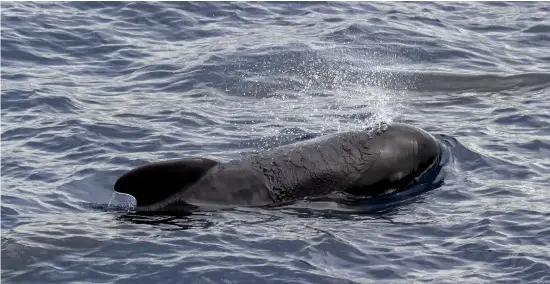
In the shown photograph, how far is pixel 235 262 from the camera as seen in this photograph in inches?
379

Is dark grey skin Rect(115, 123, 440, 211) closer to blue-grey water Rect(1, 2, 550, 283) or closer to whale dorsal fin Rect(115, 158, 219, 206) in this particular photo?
whale dorsal fin Rect(115, 158, 219, 206)

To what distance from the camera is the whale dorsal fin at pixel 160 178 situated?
35.0 feet

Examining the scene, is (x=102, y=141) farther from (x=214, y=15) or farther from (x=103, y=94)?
(x=214, y=15)

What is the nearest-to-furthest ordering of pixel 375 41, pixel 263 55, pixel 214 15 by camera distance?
pixel 263 55
pixel 375 41
pixel 214 15

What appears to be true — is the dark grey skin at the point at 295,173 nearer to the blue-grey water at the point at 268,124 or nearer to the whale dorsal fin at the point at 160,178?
the whale dorsal fin at the point at 160,178

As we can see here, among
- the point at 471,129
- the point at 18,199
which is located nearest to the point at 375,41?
the point at 471,129

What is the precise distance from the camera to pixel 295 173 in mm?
11586

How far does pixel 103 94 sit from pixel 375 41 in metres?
5.71

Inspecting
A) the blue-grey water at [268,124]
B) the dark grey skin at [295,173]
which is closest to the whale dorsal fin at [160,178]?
the dark grey skin at [295,173]

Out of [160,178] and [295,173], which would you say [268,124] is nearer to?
[295,173]

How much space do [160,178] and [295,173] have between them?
159 centimetres

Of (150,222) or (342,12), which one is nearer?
(150,222)

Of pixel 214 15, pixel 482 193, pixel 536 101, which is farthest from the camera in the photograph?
pixel 214 15

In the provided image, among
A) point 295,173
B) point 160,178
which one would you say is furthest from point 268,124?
point 160,178
